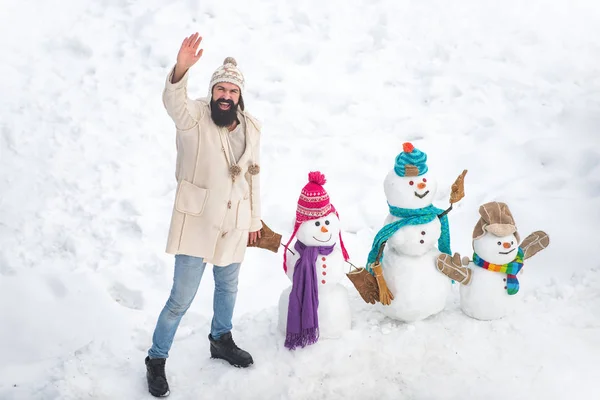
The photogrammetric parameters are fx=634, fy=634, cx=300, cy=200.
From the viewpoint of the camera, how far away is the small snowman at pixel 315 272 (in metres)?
3.56

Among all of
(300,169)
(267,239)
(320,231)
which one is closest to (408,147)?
(320,231)

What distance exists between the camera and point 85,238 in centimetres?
523

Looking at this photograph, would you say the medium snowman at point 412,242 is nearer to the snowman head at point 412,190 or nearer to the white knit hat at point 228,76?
the snowman head at point 412,190

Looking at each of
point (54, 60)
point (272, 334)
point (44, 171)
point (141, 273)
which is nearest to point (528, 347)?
point (272, 334)

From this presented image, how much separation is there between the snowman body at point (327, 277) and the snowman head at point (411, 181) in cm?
39

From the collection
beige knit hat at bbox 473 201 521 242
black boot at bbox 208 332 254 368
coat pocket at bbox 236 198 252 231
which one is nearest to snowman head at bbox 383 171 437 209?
beige knit hat at bbox 473 201 521 242

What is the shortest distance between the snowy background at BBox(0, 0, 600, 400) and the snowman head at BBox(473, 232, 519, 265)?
41 cm

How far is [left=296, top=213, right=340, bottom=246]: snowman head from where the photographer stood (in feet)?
11.7

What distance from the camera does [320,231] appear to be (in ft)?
11.7

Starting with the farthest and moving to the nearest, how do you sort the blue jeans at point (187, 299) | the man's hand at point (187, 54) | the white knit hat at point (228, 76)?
the blue jeans at point (187, 299) < the white knit hat at point (228, 76) < the man's hand at point (187, 54)

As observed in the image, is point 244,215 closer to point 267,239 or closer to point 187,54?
point 267,239

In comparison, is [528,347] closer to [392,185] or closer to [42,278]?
[392,185]

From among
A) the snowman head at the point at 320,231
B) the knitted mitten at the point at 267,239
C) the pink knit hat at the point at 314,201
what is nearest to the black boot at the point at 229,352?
the knitted mitten at the point at 267,239

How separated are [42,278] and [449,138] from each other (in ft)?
12.6
